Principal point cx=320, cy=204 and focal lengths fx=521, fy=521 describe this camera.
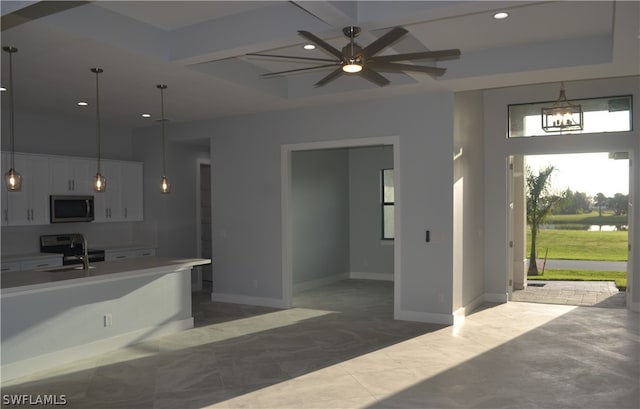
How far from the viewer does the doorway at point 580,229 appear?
926 cm

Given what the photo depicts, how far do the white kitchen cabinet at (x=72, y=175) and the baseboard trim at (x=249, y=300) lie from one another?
2471 mm

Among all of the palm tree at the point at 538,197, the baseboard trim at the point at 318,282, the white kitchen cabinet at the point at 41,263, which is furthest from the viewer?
the palm tree at the point at 538,197

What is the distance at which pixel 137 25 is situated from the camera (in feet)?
14.8

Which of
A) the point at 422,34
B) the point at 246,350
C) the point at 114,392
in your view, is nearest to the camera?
the point at 114,392

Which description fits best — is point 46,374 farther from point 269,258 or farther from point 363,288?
point 363,288

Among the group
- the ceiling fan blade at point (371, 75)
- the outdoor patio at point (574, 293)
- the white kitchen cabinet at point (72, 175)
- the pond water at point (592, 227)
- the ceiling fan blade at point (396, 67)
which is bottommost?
the outdoor patio at point (574, 293)

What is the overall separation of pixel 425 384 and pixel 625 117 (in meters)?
4.97

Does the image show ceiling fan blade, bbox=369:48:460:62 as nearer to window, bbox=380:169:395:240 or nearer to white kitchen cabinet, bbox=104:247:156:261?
white kitchen cabinet, bbox=104:247:156:261

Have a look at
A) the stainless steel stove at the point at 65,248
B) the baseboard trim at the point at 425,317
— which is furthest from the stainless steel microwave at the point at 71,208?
the baseboard trim at the point at 425,317

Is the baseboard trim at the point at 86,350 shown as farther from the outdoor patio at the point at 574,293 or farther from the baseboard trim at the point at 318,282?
the outdoor patio at the point at 574,293

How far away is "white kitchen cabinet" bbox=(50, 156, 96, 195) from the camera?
7.20m

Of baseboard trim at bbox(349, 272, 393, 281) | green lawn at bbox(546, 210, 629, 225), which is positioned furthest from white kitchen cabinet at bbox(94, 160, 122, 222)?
green lawn at bbox(546, 210, 629, 225)

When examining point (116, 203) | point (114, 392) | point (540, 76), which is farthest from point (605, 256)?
point (114, 392)

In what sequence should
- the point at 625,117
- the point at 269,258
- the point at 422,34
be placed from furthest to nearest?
the point at 269,258
the point at 625,117
the point at 422,34
